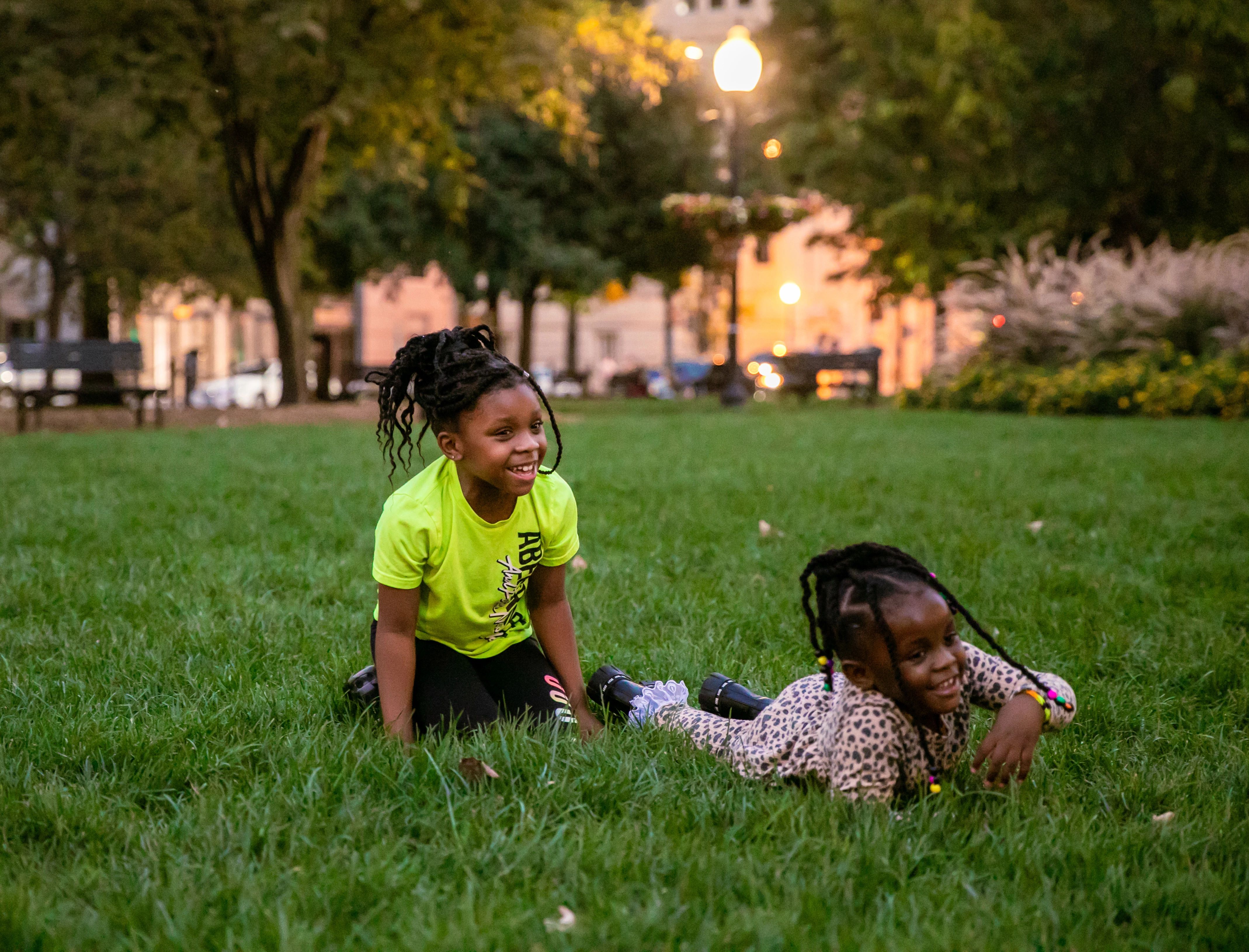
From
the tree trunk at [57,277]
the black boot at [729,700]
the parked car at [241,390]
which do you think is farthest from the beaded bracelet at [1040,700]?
the parked car at [241,390]

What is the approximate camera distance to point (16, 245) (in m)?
28.3

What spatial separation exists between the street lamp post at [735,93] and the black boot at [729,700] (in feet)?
51.4

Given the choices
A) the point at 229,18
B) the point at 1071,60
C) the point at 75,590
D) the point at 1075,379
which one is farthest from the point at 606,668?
the point at 1071,60

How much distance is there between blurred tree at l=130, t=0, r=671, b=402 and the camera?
14773 mm

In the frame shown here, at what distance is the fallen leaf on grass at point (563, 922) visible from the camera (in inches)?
79.2

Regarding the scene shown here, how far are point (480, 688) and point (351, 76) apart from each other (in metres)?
13.7

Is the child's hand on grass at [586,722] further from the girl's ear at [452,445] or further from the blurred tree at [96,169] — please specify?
the blurred tree at [96,169]

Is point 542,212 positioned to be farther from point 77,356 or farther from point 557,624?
point 557,624

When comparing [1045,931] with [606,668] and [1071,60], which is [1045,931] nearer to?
[606,668]

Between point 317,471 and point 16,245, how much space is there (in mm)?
23229

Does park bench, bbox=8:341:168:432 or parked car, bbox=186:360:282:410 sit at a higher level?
park bench, bbox=8:341:168:432

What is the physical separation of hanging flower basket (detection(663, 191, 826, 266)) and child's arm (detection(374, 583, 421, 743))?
57.7 feet

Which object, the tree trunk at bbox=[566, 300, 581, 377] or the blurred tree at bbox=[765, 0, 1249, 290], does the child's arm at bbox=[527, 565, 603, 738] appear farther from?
the tree trunk at bbox=[566, 300, 581, 377]

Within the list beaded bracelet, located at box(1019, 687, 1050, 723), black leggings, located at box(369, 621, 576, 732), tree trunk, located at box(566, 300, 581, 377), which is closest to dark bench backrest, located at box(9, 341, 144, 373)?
black leggings, located at box(369, 621, 576, 732)
